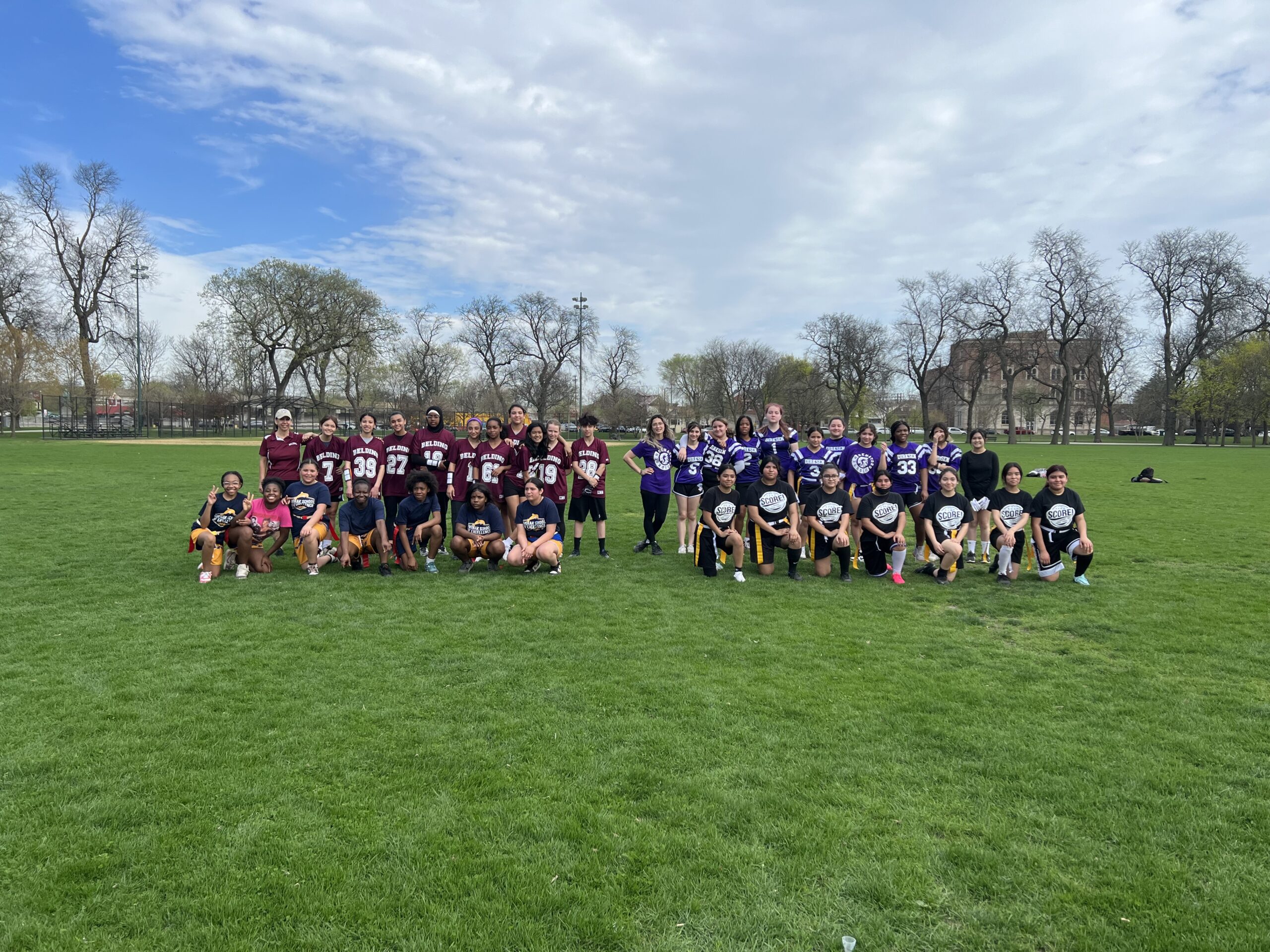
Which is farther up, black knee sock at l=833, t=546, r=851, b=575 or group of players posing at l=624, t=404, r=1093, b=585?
group of players posing at l=624, t=404, r=1093, b=585

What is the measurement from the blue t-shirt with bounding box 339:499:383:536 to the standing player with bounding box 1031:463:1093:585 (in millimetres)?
7488

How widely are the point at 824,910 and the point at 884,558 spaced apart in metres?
6.01

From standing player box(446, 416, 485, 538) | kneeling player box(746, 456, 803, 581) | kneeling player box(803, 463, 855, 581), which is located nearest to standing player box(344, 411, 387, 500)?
standing player box(446, 416, 485, 538)

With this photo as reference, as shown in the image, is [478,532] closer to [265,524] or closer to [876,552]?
[265,524]

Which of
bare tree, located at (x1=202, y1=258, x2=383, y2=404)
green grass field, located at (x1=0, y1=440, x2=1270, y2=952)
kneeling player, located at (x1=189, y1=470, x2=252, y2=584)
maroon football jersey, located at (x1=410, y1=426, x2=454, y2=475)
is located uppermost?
bare tree, located at (x1=202, y1=258, x2=383, y2=404)

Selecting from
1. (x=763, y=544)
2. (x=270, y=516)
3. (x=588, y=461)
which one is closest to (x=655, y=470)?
(x=588, y=461)

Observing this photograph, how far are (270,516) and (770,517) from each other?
228 inches

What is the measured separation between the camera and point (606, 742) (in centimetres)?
376

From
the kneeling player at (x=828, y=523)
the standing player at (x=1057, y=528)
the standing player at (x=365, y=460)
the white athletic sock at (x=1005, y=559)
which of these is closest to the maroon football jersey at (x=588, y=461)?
the standing player at (x=365, y=460)

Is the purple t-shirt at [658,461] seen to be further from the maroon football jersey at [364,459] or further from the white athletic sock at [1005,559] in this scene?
the white athletic sock at [1005,559]

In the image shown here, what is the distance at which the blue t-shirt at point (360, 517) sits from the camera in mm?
8023

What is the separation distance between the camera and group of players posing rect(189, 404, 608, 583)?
7824 mm

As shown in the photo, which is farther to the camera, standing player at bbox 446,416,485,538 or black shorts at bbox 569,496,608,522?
black shorts at bbox 569,496,608,522

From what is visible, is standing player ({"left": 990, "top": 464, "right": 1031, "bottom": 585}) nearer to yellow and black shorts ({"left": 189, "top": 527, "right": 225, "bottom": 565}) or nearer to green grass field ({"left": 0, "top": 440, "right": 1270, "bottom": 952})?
green grass field ({"left": 0, "top": 440, "right": 1270, "bottom": 952})
